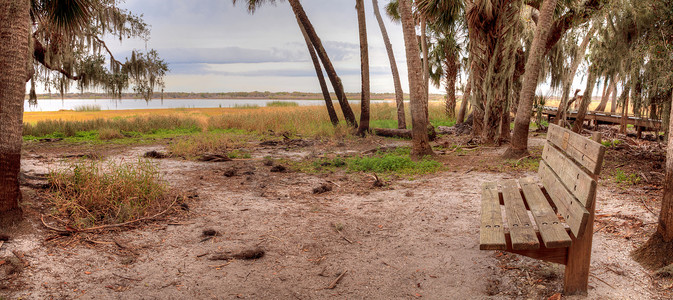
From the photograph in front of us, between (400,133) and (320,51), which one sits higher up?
(320,51)

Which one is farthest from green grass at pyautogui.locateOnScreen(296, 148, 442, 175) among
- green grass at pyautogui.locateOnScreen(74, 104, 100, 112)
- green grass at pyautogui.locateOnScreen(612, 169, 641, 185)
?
green grass at pyautogui.locateOnScreen(74, 104, 100, 112)

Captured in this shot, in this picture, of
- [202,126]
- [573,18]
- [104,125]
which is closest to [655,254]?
[573,18]

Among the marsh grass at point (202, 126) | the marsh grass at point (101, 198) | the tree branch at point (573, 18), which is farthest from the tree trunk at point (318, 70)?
the marsh grass at point (101, 198)

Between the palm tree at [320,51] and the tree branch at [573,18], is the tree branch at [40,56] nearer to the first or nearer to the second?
the palm tree at [320,51]

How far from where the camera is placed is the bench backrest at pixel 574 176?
2.96 metres

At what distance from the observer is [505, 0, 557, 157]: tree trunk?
9297 mm

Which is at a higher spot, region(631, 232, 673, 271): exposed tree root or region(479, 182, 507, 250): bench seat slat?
region(479, 182, 507, 250): bench seat slat

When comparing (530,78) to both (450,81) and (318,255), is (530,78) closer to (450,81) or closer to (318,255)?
(318,255)

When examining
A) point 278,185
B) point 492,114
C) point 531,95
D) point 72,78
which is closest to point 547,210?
point 278,185

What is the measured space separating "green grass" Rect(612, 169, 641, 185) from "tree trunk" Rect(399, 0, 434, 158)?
13.7ft

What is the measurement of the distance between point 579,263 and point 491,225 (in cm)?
67

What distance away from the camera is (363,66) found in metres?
16.5

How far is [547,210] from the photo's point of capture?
3656mm

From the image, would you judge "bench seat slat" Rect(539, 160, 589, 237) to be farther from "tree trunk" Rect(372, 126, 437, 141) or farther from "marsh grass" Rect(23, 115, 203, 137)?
"marsh grass" Rect(23, 115, 203, 137)
